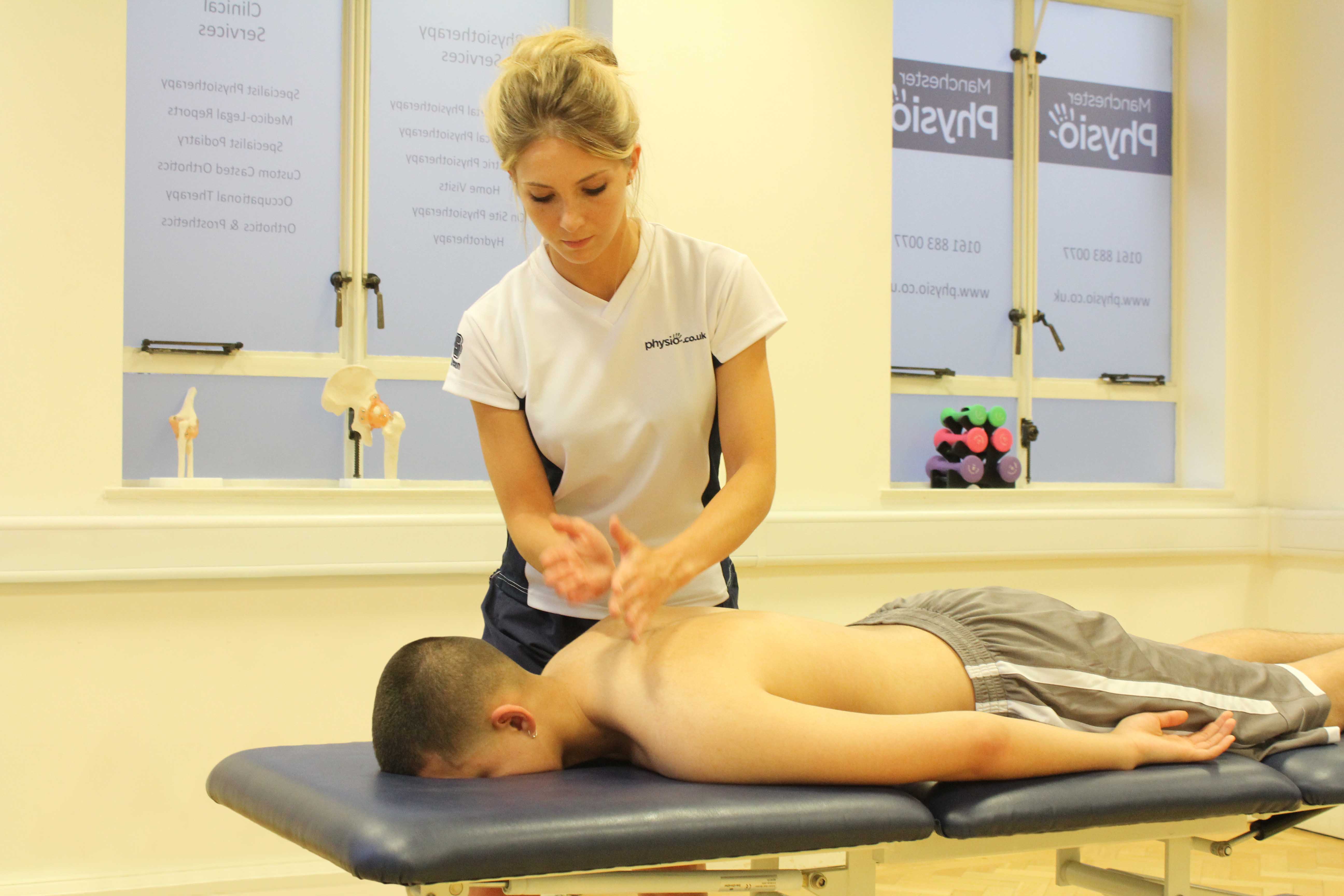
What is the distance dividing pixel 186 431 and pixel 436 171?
36.9 inches

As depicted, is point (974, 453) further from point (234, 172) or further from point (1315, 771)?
point (234, 172)

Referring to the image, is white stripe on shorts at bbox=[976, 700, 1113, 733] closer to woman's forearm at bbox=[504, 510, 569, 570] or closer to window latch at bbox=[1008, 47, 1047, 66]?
woman's forearm at bbox=[504, 510, 569, 570]

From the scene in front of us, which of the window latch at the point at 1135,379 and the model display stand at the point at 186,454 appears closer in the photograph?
the model display stand at the point at 186,454

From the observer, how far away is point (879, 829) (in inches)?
43.8

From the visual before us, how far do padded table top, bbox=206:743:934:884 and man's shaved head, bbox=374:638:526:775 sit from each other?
31mm

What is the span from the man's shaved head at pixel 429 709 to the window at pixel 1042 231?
2.26m

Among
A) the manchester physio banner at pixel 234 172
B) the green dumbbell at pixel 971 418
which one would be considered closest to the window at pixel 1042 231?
the green dumbbell at pixel 971 418

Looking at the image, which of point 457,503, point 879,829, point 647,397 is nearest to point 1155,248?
point 457,503

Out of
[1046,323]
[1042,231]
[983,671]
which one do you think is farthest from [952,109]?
[983,671]

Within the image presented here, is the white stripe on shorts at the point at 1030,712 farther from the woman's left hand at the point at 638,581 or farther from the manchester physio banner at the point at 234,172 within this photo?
the manchester physio banner at the point at 234,172

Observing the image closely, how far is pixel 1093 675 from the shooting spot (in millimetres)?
1456

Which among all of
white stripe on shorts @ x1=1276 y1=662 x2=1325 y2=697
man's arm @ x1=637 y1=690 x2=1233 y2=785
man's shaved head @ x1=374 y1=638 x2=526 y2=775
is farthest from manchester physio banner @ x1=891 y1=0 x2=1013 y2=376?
man's shaved head @ x1=374 y1=638 x2=526 y2=775

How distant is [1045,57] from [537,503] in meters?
2.88

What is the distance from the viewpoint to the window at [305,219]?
2.67 metres
